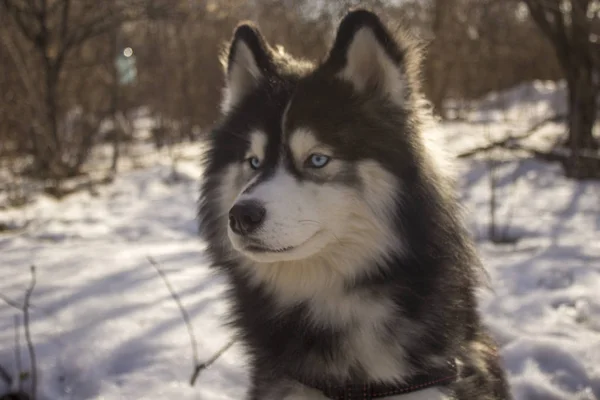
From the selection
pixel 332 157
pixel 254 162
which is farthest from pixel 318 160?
pixel 254 162

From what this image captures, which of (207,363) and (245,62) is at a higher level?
(245,62)

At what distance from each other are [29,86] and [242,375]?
5.78m

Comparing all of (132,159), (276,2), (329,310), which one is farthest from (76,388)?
(276,2)

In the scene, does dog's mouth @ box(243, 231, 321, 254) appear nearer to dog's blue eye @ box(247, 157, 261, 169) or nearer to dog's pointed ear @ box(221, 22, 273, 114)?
dog's blue eye @ box(247, 157, 261, 169)

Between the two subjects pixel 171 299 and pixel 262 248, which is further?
pixel 171 299

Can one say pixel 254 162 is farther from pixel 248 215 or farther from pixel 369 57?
pixel 369 57

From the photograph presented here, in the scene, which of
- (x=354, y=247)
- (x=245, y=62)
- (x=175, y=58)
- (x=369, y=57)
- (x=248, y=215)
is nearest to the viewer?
(x=248, y=215)

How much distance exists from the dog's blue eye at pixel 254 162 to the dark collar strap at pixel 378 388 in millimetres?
874

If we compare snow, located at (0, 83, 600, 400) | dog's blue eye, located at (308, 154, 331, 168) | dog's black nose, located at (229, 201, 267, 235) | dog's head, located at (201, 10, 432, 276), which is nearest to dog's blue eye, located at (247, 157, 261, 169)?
dog's head, located at (201, 10, 432, 276)

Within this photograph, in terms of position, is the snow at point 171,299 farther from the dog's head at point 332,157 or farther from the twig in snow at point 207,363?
the dog's head at point 332,157

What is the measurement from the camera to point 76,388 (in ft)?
7.92

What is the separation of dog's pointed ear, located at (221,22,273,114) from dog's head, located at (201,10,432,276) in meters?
0.18

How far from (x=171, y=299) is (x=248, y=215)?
1823 millimetres

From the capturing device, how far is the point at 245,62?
2.46 metres
